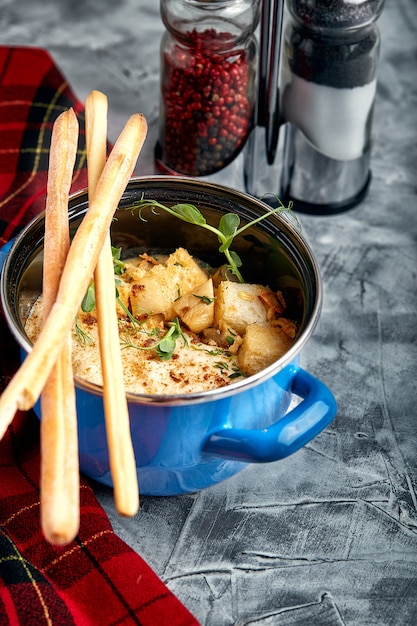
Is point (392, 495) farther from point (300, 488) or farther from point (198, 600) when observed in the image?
point (198, 600)

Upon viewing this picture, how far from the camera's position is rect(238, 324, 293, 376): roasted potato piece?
86 cm

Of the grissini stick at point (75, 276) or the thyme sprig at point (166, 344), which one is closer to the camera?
the grissini stick at point (75, 276)

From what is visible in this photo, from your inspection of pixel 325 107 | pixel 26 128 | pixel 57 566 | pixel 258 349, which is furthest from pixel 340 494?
pixel 26 128

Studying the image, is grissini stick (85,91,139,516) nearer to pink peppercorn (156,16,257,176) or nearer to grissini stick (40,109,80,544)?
grissini stick (40,109,80,544)

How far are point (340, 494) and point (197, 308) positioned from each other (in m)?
0.26

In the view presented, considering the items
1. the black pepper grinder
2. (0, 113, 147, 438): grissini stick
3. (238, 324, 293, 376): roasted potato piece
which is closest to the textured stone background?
the black pepper grinder

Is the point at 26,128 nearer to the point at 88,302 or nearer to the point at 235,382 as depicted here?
the point at 88,302

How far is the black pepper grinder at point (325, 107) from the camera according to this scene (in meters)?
1.12

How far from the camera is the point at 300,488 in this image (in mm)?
943

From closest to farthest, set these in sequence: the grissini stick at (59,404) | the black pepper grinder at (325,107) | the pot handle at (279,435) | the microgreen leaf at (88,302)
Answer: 1. the grissini stick at (59,404)
2. the pot handle at (279,435)
3. the microgreen leaf at (88,302)
4. the black pepper grinder at (325,107)

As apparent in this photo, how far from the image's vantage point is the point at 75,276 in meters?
0.75

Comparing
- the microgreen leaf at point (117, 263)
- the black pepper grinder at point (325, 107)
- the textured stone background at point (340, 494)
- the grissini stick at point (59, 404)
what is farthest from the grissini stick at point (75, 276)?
the black pepper grinder at point (325, 107)

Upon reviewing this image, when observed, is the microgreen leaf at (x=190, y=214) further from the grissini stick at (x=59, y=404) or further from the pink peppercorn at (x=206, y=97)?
the pink peppercorn at (x=206, y=97)

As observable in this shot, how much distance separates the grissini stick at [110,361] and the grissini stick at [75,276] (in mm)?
29
